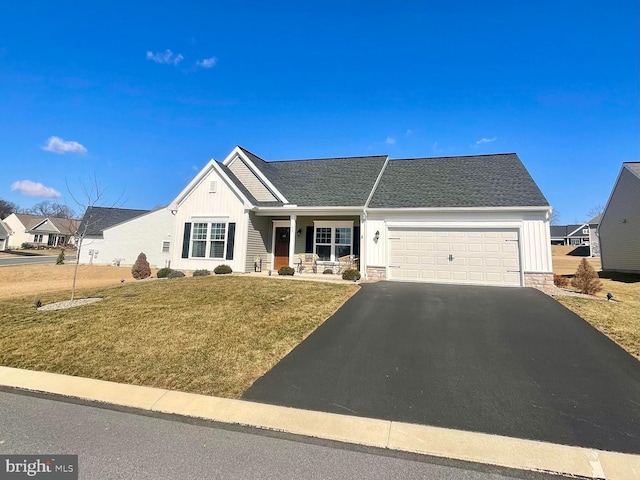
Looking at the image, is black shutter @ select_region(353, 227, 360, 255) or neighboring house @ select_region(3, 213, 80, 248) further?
neighboring house @ select_region(3, 213, 80, 248)

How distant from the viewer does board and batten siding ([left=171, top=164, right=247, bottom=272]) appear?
15367 mm

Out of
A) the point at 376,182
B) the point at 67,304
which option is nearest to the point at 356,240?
the point at 376,182

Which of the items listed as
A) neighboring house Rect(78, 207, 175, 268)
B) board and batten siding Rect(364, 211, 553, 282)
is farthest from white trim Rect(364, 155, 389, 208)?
neighboring house Rect(78, 207, 175, 268)

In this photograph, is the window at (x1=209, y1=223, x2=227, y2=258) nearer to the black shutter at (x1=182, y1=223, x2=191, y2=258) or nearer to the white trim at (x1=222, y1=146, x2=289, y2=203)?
the black shutter at (x1=182, y1=223, x2=191, y2=258)

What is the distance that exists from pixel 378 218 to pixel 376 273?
2462 millimetres

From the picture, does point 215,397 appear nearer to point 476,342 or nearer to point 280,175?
point 476,342

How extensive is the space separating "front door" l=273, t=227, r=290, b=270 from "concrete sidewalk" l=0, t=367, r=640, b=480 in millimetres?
12217

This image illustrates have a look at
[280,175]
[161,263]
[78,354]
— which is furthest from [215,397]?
[161,263]

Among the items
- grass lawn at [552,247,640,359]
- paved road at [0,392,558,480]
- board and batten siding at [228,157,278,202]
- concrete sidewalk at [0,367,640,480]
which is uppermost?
board and batten siding at [228,157,278,202]

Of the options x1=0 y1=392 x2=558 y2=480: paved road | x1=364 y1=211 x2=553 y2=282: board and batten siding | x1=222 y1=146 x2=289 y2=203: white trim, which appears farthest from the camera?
x1=222 y1=146 x2=289 y2=203: white trim

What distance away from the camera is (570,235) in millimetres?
54281

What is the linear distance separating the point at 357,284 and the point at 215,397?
8.40 metres

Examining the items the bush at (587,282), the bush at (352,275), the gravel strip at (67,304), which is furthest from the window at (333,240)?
the gravel strip at (67,304)

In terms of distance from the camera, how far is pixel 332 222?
15844 millimetres
